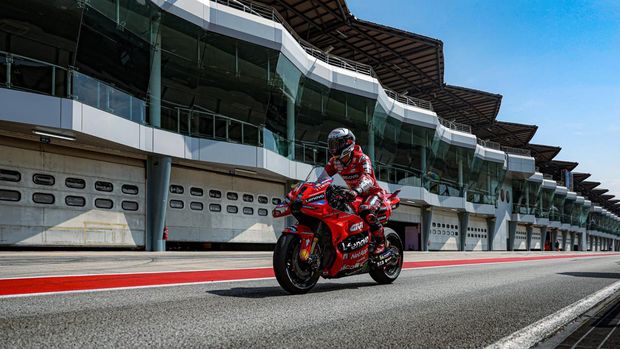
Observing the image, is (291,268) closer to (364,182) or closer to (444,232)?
(364,182)

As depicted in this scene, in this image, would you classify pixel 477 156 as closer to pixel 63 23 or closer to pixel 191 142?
pixel 191 142

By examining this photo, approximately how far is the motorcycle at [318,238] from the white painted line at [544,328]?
223 centimetres

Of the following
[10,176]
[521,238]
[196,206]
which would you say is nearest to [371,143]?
[196,206]

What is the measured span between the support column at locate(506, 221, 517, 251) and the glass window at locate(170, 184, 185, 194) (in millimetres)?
45494

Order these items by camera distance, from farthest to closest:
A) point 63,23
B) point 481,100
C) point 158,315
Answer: point 481,100, point 63,23, point 158,315

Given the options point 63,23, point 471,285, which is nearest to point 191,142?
point 63,23

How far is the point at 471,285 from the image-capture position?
7.25 meters

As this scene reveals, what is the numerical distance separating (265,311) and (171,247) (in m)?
18.4

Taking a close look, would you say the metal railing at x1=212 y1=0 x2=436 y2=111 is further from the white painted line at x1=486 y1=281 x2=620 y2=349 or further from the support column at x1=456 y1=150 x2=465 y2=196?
the white painted line at x1=486 y1=281 x2=620 y2=349

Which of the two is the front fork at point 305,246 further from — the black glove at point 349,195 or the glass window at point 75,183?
the glass window at point 75,183

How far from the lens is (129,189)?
19328 millimetres

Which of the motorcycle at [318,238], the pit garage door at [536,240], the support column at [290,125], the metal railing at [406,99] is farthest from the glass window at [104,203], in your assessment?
the pit garage door at [536,240]

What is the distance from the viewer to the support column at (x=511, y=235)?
5778cm

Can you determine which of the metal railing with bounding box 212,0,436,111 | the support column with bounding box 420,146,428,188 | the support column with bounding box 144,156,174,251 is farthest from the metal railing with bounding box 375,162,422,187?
the support column with bounding box 144,156,174,251
